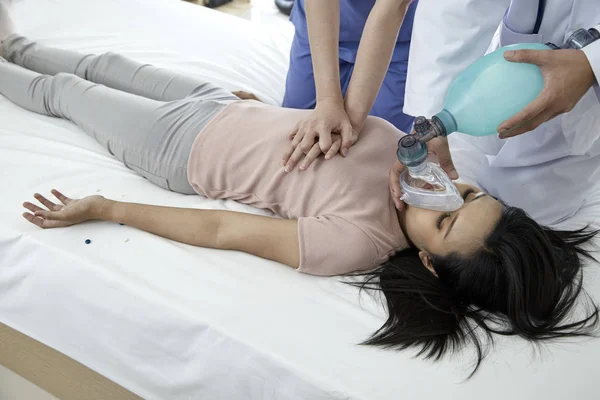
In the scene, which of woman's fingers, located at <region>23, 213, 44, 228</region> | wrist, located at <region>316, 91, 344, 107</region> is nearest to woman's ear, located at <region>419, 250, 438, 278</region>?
wrist, located at <region>316, 91, 344, 107</region>

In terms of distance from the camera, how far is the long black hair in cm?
105

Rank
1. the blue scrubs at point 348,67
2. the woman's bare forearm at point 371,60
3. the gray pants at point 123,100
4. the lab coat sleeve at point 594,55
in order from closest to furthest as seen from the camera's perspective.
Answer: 1. the lab coat sleeve at point 594,55
2. the woman's bare forearm at point 371,60
3. the gray pants at point 123,100
4. the blue scrubs at point 348,67

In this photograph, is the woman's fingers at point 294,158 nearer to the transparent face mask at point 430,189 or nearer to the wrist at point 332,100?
the wrist at point 332,100

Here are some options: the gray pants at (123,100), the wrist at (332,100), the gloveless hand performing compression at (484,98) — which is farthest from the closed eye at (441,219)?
the gray pants at (123,100)

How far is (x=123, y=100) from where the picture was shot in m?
1.49

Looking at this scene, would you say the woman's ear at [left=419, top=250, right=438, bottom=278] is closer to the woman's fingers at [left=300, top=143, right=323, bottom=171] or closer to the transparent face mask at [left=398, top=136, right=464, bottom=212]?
the transparent face mask at [left=398, top=136, right=464, bottom=212]

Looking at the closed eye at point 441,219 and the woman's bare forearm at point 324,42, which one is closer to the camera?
the closed eye at point 441,219

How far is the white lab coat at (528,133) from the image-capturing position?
1.12m

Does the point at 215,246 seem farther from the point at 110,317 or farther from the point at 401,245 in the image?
the point at 401,245

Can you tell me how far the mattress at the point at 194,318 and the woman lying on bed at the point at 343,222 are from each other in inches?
1.5

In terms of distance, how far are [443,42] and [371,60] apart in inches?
6.5

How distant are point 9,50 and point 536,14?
1534 mm

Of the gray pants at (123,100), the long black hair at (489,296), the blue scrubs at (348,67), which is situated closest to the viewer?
the long black hair at (489,296)

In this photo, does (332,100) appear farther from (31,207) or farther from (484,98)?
(31,207)
